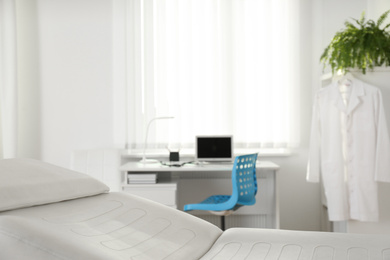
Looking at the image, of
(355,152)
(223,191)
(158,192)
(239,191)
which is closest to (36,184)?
(239,191)

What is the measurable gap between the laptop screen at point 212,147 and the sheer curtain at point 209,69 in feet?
0.94

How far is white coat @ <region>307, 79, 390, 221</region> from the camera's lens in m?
3.27

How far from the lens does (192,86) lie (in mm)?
4242

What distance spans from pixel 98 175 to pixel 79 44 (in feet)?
4.37

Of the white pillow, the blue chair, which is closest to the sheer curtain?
the blue chair

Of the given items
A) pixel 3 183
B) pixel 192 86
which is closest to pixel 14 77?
pixel 192 86

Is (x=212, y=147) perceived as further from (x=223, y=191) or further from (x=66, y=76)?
(x=66, y=76)

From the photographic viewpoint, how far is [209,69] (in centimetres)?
424

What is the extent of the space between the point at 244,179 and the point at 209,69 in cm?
134

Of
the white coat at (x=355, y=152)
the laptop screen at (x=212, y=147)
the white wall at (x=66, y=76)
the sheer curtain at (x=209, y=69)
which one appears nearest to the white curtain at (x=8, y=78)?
the white wall at (x=66, y=76)

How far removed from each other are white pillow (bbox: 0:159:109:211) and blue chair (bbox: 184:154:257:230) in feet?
5.99

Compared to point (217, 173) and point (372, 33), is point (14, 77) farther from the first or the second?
point (372, 33)

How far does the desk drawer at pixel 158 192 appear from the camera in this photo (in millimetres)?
3465

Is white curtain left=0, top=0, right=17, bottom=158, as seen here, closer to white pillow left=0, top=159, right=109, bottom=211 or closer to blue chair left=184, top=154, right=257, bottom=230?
blue chair left=184, top=154, right=257, bottom=230
